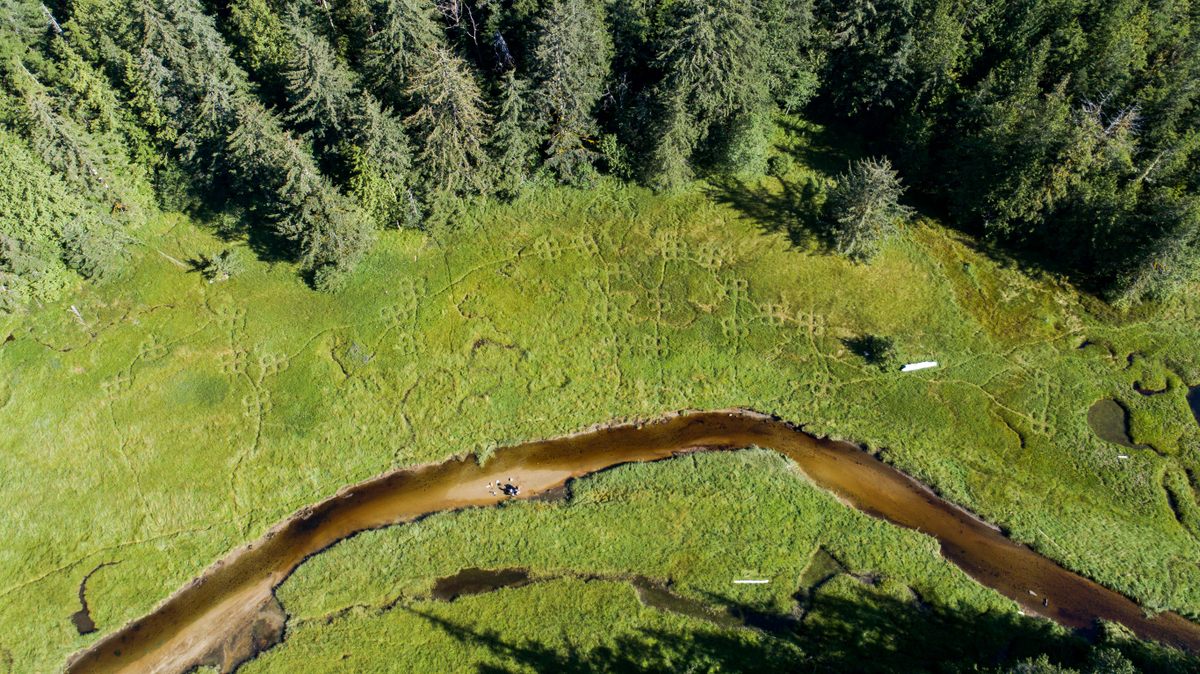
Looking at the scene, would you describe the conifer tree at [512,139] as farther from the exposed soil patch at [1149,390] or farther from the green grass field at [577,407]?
the exposed soil patch at [1149,390]

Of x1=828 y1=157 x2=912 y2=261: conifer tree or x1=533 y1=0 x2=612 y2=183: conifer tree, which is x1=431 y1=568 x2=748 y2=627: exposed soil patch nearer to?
x1=828 y1=157 x2=912 y2=261: conifer tree

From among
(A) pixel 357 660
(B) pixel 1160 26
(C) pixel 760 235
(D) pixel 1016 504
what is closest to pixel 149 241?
(A) pixel 357 660

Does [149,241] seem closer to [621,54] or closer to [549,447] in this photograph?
[549,447]

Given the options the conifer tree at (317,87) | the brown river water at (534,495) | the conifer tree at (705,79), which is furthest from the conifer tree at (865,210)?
the conifer tree at (317,87)

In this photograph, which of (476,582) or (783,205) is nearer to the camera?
(476,582)

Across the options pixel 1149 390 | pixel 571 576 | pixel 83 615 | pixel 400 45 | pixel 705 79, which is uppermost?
pixel 705 79

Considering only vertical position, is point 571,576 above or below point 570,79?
below

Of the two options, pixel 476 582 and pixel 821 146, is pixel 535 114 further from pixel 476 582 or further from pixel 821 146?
pixel 476 582

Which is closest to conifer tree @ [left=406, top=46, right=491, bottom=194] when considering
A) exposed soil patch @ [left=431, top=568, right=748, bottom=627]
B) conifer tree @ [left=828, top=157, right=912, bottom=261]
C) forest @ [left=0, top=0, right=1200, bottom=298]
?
forest @ [left=0, top=0, right=1200, bottom=298]

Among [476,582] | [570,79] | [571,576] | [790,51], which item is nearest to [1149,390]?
[790,51]
